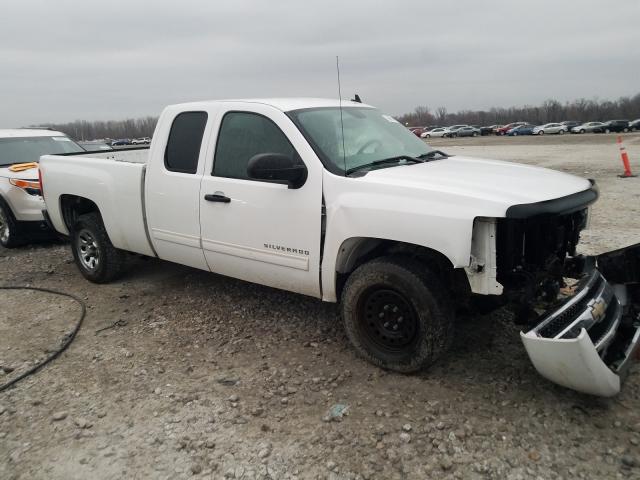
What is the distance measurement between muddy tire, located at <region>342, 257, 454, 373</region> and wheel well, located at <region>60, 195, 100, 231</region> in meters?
3.73

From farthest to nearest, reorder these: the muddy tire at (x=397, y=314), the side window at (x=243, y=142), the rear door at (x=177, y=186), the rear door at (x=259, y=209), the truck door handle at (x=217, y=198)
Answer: the rear door at (x=177, y=186) < the truck door handle at (x=217, y=198) < the side window at (x=243, y=142) < the rear door at (x=259, y=209) < the muddy tire at (x=397, y=314)

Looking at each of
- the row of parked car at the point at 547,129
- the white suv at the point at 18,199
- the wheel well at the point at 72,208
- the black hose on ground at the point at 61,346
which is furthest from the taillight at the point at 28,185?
the row of parked car at the point at 547,129

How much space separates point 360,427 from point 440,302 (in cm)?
89

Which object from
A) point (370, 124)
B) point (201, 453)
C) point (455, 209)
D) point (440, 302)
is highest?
point (370, 124)

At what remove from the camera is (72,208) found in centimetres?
591

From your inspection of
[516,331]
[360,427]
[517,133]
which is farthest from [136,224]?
[517,133]

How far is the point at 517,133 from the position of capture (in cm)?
5641

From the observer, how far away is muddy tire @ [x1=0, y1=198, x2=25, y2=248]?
737 centimetres

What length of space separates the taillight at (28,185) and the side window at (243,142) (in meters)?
4.40

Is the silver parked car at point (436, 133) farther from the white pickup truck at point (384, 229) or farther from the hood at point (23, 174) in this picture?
the white pickup truck at point (384, 229)

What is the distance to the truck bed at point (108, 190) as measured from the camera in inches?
190

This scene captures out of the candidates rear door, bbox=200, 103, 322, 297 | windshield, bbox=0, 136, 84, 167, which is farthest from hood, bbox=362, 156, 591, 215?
windshield, bbox=0, 136, 84, 167

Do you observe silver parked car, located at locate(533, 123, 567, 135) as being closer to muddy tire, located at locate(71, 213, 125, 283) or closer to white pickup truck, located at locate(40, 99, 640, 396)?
white pickup truck, located at locate(40, 99, 640, 396)

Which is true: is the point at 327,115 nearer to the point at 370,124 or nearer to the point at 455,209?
the point at 370,124
